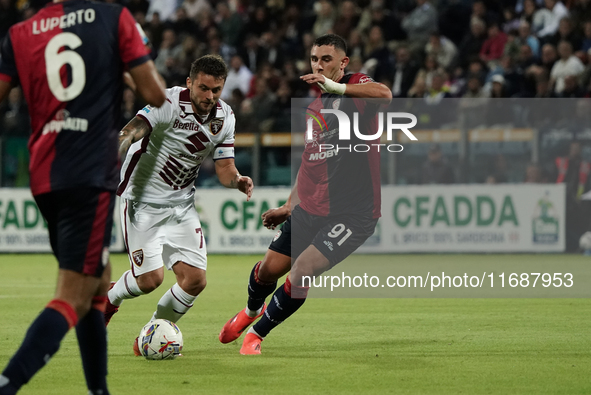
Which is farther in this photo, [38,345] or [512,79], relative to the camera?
[512,79]

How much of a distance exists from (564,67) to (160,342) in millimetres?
11699

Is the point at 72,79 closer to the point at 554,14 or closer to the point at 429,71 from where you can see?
the point at 429,71

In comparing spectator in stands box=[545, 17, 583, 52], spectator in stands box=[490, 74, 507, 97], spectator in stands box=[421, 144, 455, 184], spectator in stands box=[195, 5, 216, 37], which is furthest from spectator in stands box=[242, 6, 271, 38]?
spectator in stands box=[545, 17, 583, 52]

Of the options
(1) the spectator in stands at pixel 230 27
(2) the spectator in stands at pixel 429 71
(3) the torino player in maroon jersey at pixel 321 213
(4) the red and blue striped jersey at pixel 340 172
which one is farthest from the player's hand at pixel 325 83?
(1) the spectator in stands at pixel 230 27

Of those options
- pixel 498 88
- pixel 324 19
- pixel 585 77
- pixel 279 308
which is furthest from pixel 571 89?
pixel 279 308

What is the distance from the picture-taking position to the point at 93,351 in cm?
433

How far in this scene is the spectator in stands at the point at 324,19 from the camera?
18594 mm

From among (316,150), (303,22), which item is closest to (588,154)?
(303,22)

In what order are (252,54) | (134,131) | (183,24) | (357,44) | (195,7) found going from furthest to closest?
(195,7) < (183,24) < (252,54) < (357,44) < (134,131)

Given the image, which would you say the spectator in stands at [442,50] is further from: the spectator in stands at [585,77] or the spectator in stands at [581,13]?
the spectator in stands at [585,77]

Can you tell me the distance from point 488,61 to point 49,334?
554 inches

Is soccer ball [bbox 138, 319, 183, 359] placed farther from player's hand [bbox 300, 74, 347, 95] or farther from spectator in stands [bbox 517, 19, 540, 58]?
spectator in stands [bbox 517, 19, 540, 58]

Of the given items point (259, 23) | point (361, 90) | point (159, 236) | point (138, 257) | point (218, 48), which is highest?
point (259, 23)

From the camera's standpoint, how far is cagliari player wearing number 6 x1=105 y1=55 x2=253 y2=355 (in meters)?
6.69
